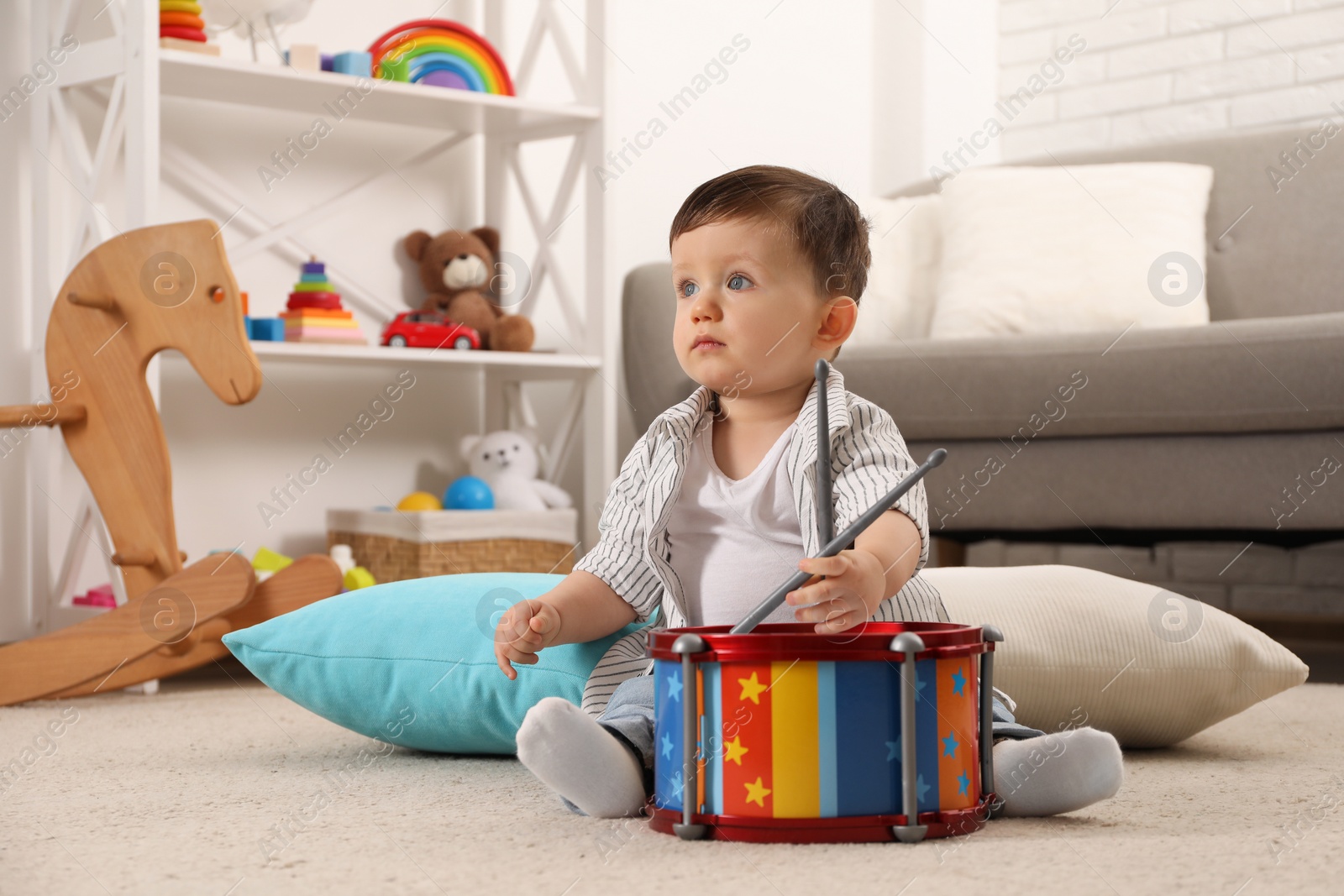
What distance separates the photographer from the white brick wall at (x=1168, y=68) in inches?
101

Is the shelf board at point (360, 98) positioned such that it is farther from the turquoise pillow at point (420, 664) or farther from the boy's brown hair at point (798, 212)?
the boy's brown hair at point (798, 212)

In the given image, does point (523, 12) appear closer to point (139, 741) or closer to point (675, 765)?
point (139, 741)

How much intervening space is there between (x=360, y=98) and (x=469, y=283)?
0.34m

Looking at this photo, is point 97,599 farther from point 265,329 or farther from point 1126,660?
point 1126,660

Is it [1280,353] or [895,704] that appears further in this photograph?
[1280,353]

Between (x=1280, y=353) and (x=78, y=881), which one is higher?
(x=1280, y=353)

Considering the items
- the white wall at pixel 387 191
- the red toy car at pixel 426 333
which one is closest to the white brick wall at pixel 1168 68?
the white wall at pixel 387 191

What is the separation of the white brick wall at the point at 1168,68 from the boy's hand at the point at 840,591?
2.16 m

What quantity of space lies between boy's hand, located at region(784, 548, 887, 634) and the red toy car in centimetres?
139

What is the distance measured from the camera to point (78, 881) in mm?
685

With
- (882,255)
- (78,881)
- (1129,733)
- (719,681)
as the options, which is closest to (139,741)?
(78,881)

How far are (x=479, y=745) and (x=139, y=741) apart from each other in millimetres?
329

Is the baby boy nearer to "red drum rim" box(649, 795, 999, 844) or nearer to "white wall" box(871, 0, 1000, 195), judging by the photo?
"red drum rim" box(649, 795, 999, 844)

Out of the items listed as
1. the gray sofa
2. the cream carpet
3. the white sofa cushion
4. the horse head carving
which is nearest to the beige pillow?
the cream carpet
